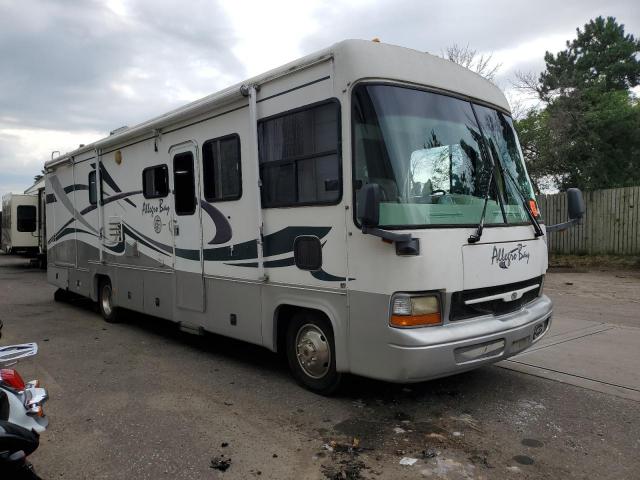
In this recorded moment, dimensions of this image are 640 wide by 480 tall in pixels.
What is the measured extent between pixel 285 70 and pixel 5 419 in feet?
12.0

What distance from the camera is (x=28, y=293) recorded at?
13.2 meters

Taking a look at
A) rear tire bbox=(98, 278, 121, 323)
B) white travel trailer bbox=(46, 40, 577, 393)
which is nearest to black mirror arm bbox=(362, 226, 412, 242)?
white travel trailer bbox=(46, 40, 577, 393)

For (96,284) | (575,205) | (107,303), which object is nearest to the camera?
(575,205)

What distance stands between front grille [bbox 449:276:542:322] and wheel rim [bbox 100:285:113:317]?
6357 mm

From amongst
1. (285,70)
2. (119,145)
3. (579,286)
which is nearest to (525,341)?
(285,70)

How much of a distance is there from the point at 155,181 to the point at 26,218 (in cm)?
1667

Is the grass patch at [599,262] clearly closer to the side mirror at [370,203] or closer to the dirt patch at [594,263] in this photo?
the dirt patch at [594,263]

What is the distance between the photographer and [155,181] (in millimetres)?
7109

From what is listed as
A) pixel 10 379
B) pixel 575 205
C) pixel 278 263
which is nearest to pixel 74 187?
pixel 278 263

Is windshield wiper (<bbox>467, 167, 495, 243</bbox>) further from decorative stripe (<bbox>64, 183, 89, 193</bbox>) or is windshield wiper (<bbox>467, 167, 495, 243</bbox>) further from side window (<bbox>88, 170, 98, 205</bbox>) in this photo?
decorative stripe (<bbox>64, 183, 89, 193</bbox>)

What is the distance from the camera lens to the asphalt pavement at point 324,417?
360 centimetres

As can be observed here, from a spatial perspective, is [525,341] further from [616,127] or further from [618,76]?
[618,76]

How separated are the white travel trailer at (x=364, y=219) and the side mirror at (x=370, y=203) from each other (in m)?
0.01

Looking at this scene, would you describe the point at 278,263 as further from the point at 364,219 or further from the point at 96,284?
the point at 96,284
